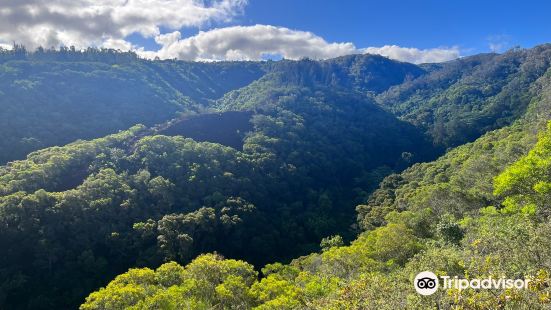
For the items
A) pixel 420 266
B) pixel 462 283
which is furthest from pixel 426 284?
pixel 420 266

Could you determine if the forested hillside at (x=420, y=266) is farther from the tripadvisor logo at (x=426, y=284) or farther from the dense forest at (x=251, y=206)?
the tripadvisor logo at (x=426, y=284)

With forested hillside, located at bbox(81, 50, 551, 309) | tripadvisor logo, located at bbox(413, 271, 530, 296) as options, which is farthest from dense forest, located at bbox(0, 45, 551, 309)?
tripadvisor logo, located at bbox(413, 271, 530, 296)

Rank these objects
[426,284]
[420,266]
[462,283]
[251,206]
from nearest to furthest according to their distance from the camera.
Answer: [462,283] < [426,284] < [420,266] < [251,206]

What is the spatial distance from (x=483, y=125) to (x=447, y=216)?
15356 cm

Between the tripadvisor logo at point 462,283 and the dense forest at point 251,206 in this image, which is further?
the dense forest at point 251,206

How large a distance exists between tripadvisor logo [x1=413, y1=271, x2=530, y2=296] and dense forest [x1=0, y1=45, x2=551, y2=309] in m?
0.44

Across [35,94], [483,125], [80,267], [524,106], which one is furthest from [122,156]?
[524,106]

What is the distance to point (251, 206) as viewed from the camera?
9825 centimetres

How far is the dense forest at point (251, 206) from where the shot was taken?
1164 inches

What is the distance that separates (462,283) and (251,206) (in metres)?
82.0

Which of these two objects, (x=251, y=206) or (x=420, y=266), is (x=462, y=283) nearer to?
(x=420, y=266)

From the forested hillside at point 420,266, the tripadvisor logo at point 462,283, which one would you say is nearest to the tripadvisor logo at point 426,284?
the tripadvisor logo at point 462,283

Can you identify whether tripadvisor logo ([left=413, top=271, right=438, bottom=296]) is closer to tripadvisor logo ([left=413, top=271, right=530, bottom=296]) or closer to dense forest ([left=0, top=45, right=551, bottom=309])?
tripadvisor logo ([left=413, top=271, right=530, bottom=296])

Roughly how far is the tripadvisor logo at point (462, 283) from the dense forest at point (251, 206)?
17.2 inches
